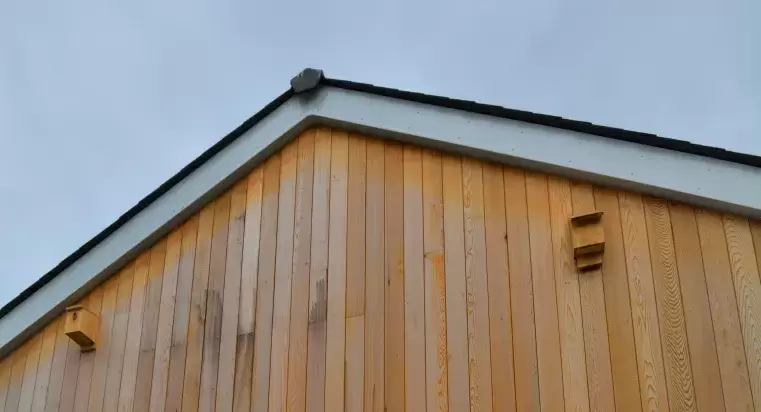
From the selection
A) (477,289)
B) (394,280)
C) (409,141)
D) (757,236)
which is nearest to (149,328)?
(394,280)

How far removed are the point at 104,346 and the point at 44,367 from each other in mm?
401

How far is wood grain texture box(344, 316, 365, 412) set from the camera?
3865 millimetres

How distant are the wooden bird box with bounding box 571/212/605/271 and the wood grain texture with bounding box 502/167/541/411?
0.75 feet

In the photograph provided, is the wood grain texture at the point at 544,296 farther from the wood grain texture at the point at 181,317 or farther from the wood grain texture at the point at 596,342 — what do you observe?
the wood grain texture at the point at 181,317

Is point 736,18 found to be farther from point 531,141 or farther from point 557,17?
point 531,141

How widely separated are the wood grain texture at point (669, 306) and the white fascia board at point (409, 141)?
4.5 inches

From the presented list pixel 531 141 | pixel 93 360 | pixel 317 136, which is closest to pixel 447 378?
pixel 531 141

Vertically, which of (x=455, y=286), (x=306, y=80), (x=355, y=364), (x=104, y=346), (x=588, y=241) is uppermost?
(x=306, y=80)

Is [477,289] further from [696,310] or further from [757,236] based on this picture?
[757,236]

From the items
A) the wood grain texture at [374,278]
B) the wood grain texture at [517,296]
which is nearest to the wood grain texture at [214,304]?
the wood grain texture at [374,278]

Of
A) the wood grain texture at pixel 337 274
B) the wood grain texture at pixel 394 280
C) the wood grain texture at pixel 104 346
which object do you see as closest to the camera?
the wood grain texture at pixel 394 280

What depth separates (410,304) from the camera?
395 cm

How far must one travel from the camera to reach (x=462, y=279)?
3.88 m

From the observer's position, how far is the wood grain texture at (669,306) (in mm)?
3271
